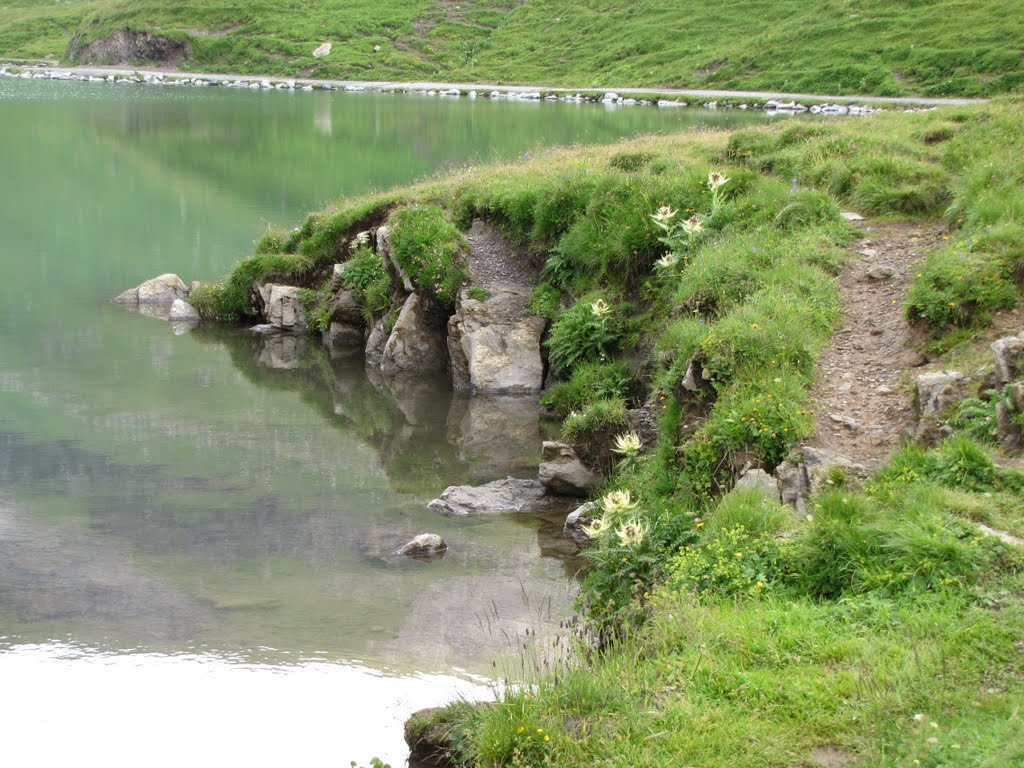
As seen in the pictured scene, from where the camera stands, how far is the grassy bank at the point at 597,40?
7556cm

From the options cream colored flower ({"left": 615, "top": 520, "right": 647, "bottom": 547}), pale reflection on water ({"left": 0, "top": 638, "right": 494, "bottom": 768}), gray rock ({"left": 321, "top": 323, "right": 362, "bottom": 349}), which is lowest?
pale reflection on water ({"left": 0, "top": 638, "right": 494, "bottom": 768})

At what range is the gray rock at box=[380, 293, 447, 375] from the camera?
22.4 meters

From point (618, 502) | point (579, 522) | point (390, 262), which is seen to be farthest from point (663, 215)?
point (618, 502)

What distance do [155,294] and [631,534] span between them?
71.0 ft

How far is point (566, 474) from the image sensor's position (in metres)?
14.6

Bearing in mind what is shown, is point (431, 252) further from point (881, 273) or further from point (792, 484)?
point (792, 484)

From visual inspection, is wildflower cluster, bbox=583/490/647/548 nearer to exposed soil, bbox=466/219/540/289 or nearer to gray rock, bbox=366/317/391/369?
exposed soil, bbox=466/219/540/289

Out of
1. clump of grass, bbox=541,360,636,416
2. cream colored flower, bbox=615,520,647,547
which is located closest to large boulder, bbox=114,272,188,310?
clump of grass, bbox=541,360,636,416

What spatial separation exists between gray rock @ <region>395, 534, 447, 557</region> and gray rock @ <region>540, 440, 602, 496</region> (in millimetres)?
2565

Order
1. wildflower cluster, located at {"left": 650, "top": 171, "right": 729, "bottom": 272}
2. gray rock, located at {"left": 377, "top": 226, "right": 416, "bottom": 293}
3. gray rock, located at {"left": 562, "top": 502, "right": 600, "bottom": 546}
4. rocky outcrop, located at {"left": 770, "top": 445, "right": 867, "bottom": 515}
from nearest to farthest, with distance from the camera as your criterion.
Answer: rocky outcrop, located at {"left": 770, "top": 445, "right": 867, "bottom": 515} < gray rock, located at {"left": 562, "top": 502, "right": 600, "bottom": 546} < wildflower cluster, located at {"left": 650, "top": 171, "right": 729, "bottom": 272} < gray rock, located at {"left": 377, "top": 226, "right": 416, "bottom": 293}

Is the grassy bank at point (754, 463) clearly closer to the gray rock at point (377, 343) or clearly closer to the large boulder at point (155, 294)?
the gray rock at point (377, 343)

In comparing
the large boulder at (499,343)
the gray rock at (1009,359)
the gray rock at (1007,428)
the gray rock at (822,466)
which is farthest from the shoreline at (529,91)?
the gray rock at (822,466)

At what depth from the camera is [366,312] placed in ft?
77.6

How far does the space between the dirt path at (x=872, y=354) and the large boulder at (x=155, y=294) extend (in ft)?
62.8
